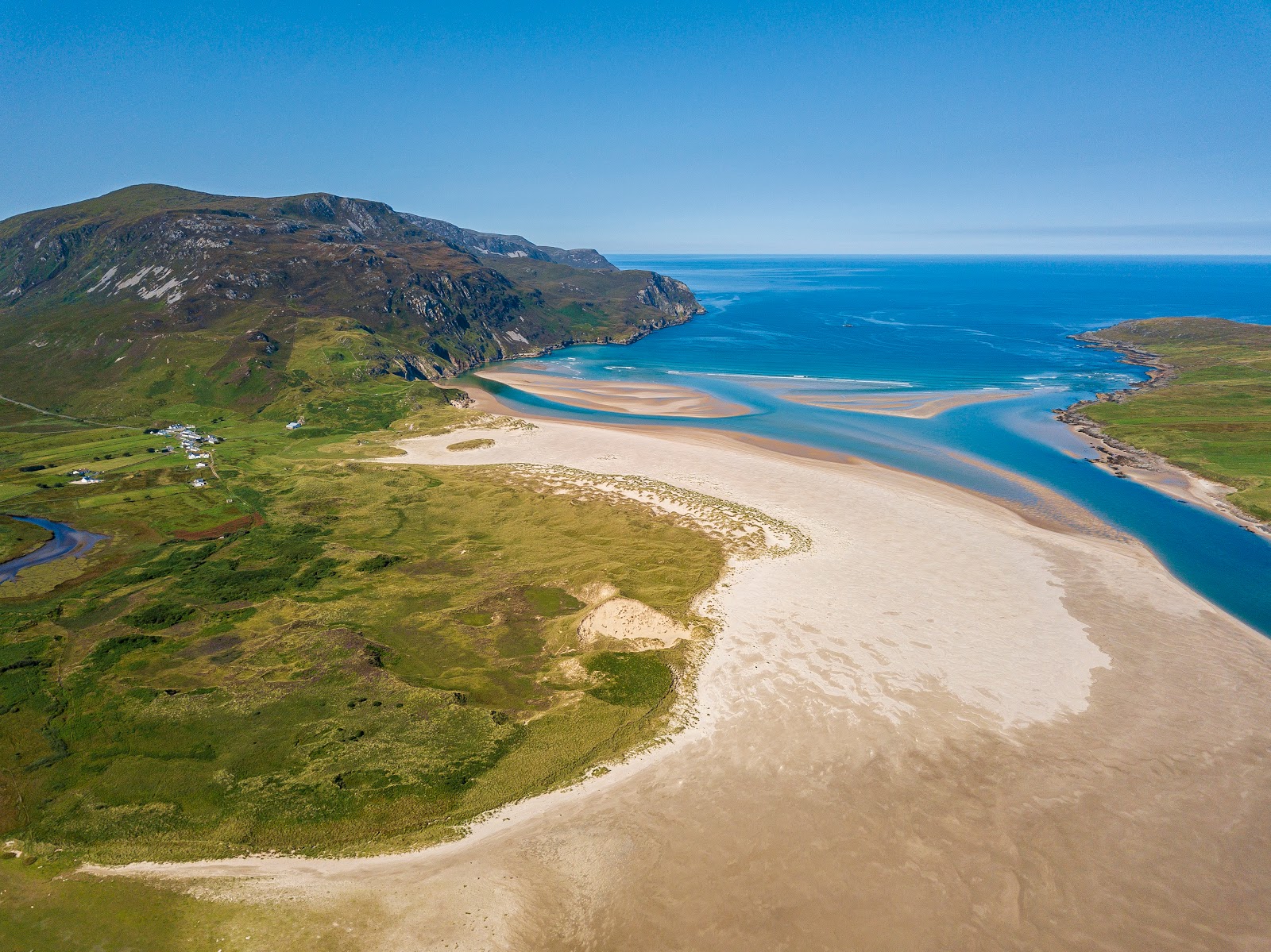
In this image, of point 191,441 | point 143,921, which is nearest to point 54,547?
point 191,441

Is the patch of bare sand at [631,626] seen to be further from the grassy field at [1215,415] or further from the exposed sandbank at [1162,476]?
the grassy field at [1215,415]

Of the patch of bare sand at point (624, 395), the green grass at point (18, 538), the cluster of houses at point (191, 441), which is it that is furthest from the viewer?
the patch of bare sand at point (624, 395)

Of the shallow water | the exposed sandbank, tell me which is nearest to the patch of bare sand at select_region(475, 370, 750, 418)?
the exposed sandbank

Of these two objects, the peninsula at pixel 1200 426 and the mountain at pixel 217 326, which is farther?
the mountain at pixel 217 326

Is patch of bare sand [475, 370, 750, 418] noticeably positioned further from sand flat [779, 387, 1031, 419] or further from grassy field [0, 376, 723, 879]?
grassy field [0, 376, 723, 879]

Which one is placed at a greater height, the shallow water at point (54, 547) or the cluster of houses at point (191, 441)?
the cluster of houses at point (191, 441)

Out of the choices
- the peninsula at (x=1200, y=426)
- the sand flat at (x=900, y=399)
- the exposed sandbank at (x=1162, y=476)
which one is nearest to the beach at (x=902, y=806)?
the exposed sandbank at (x=1162, y=476)

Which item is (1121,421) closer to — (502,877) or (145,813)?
(502,877)
